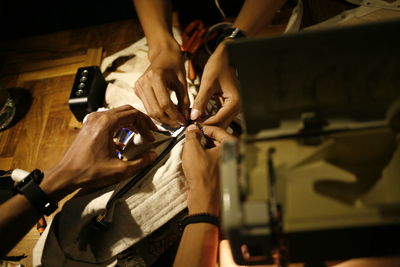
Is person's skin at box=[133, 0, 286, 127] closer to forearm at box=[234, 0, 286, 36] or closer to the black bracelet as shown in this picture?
forearm at box=[234, 0, 286, 36]

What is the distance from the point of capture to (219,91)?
77 cm

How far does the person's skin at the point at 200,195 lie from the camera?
56 centimetres

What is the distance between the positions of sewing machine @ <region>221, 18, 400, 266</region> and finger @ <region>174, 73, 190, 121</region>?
14.5 inches

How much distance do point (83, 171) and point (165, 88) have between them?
0.27m

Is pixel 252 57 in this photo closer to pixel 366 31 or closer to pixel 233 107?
pixel 366 31

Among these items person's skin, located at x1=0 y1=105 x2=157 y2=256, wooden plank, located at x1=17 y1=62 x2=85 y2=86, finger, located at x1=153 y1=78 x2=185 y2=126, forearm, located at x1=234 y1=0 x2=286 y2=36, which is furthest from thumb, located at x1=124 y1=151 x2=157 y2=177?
wooden plank, located at x1=17 y1=62 x2=85 y2=86

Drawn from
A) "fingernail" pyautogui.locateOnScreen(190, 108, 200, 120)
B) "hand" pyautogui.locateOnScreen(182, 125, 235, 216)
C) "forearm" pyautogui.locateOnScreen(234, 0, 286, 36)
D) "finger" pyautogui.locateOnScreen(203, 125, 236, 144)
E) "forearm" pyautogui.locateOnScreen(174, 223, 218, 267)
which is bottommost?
"forearm" pyautogui.locateOnScreen(174, 223, 218, 267)

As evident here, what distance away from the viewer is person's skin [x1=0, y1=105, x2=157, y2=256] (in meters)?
0.57

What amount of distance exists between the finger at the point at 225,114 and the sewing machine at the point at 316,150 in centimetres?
32

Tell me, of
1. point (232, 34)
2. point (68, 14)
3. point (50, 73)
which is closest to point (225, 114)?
point (232, 34)

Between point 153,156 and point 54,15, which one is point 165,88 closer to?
point 153,156

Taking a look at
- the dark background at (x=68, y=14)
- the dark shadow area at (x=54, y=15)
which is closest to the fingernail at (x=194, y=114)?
the dark background at (x=68, y=14)

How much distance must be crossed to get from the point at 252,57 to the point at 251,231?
0.20 m

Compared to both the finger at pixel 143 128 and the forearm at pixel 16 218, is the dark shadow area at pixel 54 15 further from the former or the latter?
the forearm at pixel 16 218
